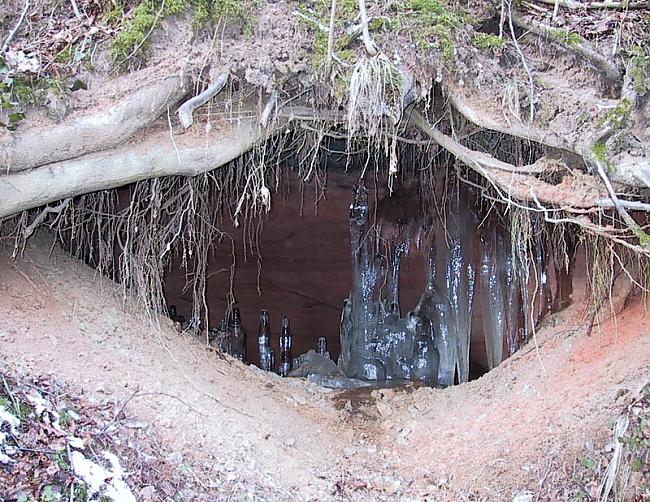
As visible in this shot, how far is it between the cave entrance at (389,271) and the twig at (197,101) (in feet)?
6.47

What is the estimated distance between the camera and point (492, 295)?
221 inches

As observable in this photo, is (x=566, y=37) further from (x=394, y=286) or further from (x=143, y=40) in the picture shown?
(x=394, y=286)

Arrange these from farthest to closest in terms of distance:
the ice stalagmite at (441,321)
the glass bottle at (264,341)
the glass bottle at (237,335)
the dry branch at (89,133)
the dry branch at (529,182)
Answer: the glass bottle at (264,341), the glass bottle at (237,335), the ice stalagmite at (441,321), the dry branch at (529,182), the dry branch at (89,133)

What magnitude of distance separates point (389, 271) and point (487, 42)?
366 centimetres

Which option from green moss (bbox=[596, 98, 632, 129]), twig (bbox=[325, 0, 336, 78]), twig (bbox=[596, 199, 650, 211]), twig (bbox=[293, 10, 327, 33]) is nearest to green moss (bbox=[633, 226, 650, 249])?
twig (bbox=[596, 199, 650, 211])

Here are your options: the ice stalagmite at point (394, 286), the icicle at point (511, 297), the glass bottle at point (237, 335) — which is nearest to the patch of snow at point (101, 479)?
the icicle at point (511, 297)

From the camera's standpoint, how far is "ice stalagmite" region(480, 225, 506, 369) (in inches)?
217

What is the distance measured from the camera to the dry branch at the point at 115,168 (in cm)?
310

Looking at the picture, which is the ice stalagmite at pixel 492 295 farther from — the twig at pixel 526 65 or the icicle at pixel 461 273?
the twig at pixel 526 65

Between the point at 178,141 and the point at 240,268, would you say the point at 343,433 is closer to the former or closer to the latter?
the point at 178,141

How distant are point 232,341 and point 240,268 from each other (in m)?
0.78

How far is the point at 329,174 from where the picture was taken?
6.16 metres

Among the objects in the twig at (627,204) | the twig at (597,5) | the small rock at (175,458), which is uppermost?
the twig at (597,5)

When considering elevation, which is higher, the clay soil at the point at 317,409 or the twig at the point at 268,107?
the twig at the point at 268,107
